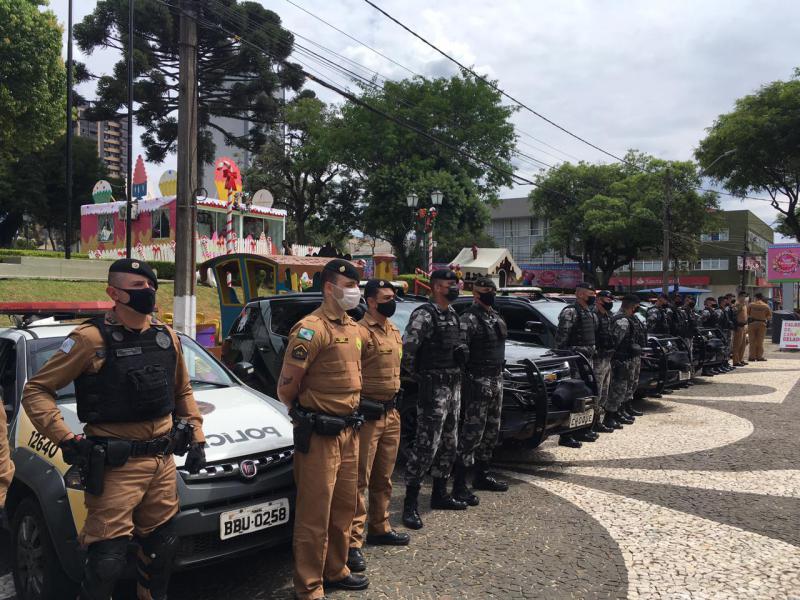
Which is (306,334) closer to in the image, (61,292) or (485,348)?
(485,348)

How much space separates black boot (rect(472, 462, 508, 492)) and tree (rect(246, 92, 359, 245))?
114 ft

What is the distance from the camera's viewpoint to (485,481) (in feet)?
18.2

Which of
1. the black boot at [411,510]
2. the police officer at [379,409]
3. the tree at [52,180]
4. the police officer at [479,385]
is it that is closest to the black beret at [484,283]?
the police officer at [479,385]

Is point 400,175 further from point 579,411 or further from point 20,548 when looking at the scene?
point 20,548

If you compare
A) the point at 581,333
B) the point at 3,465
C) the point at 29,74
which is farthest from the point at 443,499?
the point at 29,74

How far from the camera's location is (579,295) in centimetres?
779

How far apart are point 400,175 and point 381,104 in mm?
6242

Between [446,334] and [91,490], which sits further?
[446,334]

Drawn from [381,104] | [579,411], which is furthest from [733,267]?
[579,411]

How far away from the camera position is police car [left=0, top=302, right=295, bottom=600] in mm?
3102

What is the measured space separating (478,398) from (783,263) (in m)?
27.7

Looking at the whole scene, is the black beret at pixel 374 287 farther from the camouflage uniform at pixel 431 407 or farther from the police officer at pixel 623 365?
the police officer at pixel 623 365

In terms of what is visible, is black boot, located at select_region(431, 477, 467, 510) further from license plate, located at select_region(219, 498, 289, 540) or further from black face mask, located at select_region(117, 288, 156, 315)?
black face mask, located at select_region(117, 288, 156, 315)

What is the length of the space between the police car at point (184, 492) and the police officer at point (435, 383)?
1148 mm
